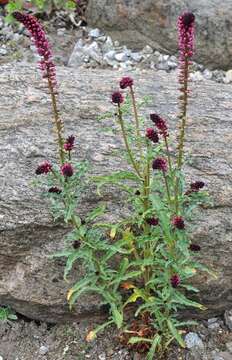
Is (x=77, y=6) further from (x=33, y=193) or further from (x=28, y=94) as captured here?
(x=33, y=193)

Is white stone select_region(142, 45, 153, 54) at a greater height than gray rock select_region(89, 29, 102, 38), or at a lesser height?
lesser

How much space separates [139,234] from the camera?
403 centimetres

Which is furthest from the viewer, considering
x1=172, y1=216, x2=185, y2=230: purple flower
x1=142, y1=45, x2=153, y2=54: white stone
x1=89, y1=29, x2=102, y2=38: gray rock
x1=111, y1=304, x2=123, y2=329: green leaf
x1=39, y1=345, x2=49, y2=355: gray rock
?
x1=89, y1=29, x2=102, y2=38: gray rock

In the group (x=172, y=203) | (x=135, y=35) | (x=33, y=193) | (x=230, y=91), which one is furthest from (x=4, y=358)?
(x=135, y=35)

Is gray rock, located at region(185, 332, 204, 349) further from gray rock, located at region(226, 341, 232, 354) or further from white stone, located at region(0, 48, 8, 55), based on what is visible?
white stone, located at region(0, 48, 8, 55)

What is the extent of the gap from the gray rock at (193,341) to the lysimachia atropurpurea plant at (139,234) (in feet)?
0.73

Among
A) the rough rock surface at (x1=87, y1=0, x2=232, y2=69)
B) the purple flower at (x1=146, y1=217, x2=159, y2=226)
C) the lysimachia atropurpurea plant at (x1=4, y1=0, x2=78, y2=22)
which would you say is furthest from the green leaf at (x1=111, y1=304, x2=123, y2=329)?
the lysimachia atropurpurea plant at (x1=4, y1=0, x2=78, y2=22)

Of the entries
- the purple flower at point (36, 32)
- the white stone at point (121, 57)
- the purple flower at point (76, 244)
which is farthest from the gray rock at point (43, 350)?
the white stone at point (121, 57)

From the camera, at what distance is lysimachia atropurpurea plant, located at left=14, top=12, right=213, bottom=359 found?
10.8 feet

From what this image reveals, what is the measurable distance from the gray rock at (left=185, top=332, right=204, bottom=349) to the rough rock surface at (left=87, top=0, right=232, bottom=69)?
4.40m

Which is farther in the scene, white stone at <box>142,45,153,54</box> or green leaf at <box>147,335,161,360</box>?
white stone at <box>142,45,153,54</box>

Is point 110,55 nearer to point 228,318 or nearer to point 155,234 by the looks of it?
point 228,318

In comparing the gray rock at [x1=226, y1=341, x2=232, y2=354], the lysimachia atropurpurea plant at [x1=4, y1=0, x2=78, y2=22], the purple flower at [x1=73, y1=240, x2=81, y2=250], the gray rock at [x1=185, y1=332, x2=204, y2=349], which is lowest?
the gray rock at [x1=226, y1=341, x2=232, y2=354]

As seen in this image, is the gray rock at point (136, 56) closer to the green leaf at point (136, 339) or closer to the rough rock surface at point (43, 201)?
the rough rock surface at point (43, 201)
